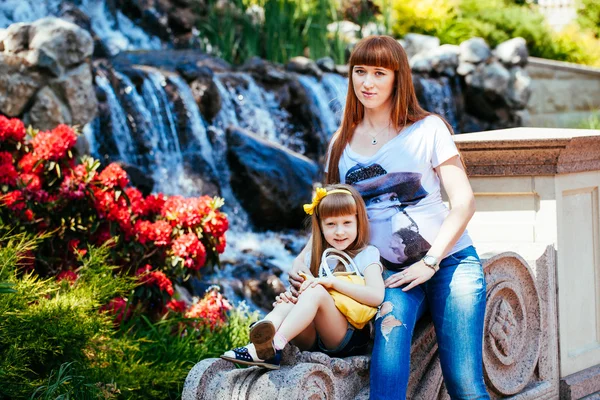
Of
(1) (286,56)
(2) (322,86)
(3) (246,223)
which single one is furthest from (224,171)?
(1) (286,56)

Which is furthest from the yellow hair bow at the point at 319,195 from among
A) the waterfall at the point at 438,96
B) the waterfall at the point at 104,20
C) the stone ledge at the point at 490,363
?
the waterfall at the point at 438,96

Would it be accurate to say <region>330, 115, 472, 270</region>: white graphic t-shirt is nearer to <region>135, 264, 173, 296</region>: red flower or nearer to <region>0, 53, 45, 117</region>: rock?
<region>135, 264, 173, 296</region>: red flower

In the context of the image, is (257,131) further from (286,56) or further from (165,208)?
(165,208)

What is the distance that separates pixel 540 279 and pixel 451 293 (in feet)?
2.85

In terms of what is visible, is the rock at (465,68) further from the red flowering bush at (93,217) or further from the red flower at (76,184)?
the red flower at (76,184)

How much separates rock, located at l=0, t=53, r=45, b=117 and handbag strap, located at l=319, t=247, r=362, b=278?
4097 mm

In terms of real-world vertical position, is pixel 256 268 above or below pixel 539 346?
below

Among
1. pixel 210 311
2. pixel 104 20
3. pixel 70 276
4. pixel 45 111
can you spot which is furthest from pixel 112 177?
pixel 104 20

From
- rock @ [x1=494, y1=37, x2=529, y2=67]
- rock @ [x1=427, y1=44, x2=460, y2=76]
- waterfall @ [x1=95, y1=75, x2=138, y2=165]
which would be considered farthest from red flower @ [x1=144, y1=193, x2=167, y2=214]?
rock @ [x1=494, y1=37, x2=529, y2=67]

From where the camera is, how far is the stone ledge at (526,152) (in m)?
3.58

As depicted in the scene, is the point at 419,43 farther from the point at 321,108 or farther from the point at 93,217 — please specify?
the point at 93,217

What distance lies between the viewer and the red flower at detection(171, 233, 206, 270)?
4.71 m

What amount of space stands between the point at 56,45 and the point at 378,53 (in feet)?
13.3

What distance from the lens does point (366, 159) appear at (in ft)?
9.89
